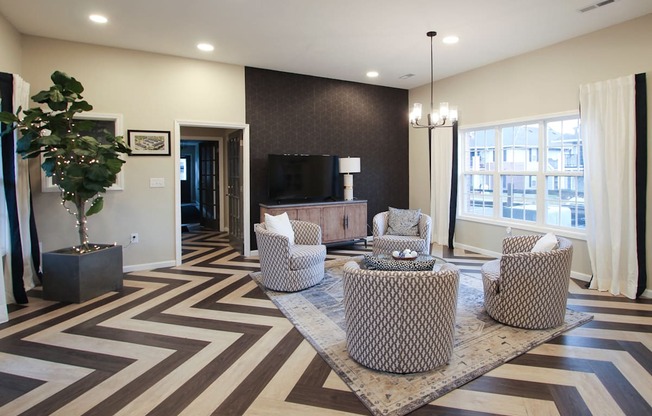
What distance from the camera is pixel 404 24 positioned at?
4.12 m

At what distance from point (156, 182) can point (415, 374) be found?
4171mm

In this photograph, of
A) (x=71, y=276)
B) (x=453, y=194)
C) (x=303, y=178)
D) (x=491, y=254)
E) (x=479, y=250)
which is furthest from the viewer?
(x=453, y=194)

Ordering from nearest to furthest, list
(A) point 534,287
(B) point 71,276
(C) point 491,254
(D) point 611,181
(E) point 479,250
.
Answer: (A) point 534,287
(B) point 71,276
(D) point 611,181
(C) point 491,254
(E) point 479,250

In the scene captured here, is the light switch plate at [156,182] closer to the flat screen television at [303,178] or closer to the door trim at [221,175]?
the flat screen television at [303,178]

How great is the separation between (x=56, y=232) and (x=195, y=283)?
1800 millimetres

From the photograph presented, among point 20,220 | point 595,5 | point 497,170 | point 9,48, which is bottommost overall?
point 20,220

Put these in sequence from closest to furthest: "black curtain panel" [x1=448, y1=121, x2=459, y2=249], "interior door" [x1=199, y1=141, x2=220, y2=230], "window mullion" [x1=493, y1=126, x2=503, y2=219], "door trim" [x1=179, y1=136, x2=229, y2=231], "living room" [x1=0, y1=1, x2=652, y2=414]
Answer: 1. "living room" [x1=0, y1=1, x2=652, y2=414]
2. "window mullion" [x1=493, y1=126, x2=503, y2=219]
3. "black curtain panel" [x1=448, y1=121, x2=459, y2=249]
4. "door trim" [x1=179, y1=136, x2=229, y2=231]
5. "interior door" [x1=199, y1=141, x2=220, y2=230]

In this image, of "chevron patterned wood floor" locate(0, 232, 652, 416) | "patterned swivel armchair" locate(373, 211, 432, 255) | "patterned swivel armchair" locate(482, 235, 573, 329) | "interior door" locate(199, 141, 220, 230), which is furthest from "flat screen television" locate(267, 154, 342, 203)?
"patterned swivel armchair" locate(482, 235, 573, 329)

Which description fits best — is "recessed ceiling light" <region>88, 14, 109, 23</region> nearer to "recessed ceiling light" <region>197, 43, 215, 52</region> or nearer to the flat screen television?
"recessed ceiling light" <region>197, 43, 215, 52</region>

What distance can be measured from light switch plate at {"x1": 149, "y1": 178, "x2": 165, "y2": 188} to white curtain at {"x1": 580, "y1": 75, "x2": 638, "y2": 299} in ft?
17.4

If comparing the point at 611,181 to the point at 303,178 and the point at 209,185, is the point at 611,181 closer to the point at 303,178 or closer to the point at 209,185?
the point at 303,178

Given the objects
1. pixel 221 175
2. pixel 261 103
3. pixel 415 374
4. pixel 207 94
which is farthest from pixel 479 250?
pixel 221 175

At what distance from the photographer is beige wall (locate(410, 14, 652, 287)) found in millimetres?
4062

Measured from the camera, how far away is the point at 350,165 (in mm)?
6414
